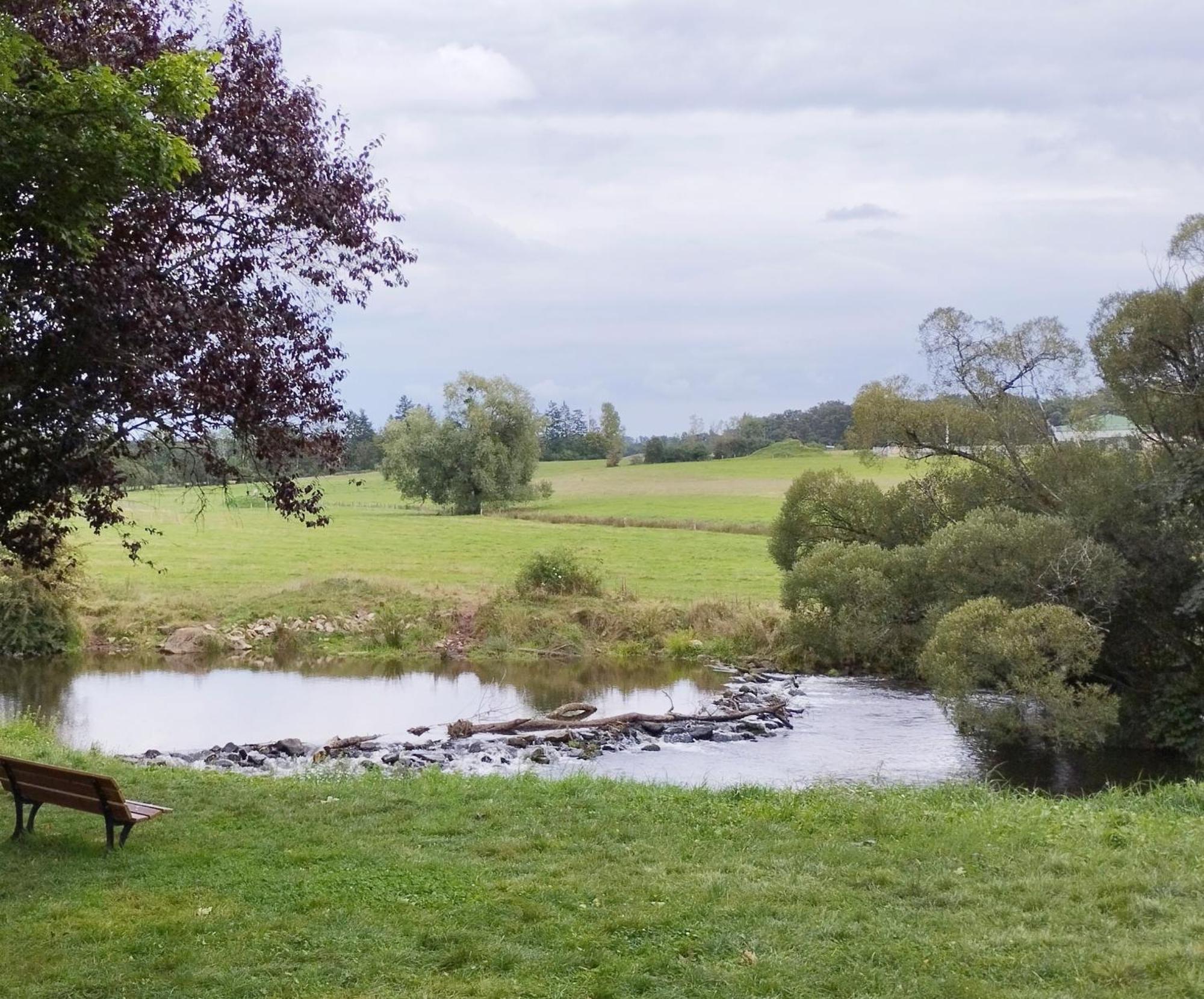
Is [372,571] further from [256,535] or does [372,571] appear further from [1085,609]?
[1085,609]

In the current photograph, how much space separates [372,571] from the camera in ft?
163

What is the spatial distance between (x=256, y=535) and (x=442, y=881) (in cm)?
5904

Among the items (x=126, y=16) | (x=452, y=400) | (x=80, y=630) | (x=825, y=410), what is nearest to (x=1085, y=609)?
(x=126, y=16)

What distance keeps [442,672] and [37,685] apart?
11077mm

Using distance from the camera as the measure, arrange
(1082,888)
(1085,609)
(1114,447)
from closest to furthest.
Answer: (1082,888) → (1085,609) → (1114,447)

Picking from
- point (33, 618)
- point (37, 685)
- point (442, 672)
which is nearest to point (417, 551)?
point (442, 672)

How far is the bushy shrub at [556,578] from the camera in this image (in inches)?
1630

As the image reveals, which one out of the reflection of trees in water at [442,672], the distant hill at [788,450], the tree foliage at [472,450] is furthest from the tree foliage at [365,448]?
the reflection of trees in water at [442,672]

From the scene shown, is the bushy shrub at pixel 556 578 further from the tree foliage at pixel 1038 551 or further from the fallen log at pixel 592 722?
the fallen log at pixel 592 722

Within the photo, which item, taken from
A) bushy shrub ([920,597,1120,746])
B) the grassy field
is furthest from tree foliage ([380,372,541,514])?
bushy shrub ([920,597,1120,746])

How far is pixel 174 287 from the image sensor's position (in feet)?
31.1

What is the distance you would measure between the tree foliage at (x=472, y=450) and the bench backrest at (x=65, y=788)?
74115 mm

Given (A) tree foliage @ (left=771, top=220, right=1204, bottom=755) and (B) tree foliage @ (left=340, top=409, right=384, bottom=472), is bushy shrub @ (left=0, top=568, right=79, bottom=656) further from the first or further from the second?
(B) tree foliage @ (left=340, top=409, right=384, bottom=472)

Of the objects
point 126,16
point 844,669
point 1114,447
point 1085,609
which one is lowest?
point 844,669
